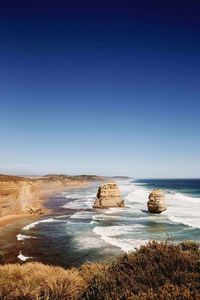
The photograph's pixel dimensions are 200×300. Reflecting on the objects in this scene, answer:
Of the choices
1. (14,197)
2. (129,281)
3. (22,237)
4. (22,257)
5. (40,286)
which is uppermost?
(14,197)

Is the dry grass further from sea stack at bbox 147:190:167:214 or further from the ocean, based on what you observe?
sea stack at bbox 147:190:167:214

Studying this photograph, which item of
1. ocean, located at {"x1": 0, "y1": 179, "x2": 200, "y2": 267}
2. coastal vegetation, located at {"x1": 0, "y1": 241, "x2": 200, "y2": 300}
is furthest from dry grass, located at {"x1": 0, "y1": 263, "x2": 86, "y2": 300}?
ocean, located at {"x1": 0, "y1": 179, "x2": 200, "y2": 267}

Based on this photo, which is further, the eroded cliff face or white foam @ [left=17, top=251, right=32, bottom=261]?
the eroded cliff face

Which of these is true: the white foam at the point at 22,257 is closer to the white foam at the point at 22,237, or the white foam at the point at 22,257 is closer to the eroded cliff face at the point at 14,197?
the white foam at the point at 22,237

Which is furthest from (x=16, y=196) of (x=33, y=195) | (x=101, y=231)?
(x=101, y=231)

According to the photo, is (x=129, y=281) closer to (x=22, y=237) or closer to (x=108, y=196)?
(x=22, y=237)

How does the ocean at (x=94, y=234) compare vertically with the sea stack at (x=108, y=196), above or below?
below

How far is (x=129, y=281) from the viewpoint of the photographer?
6871 mm

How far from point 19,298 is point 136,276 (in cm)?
244

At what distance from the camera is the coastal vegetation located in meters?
6.05

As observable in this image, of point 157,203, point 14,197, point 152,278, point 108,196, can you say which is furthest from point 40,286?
point 108,196

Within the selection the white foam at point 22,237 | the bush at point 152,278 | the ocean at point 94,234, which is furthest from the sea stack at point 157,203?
the bush at point 152,278

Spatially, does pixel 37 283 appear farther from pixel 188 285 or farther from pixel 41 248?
pixel 41 248

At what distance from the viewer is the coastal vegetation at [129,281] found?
238 inches
